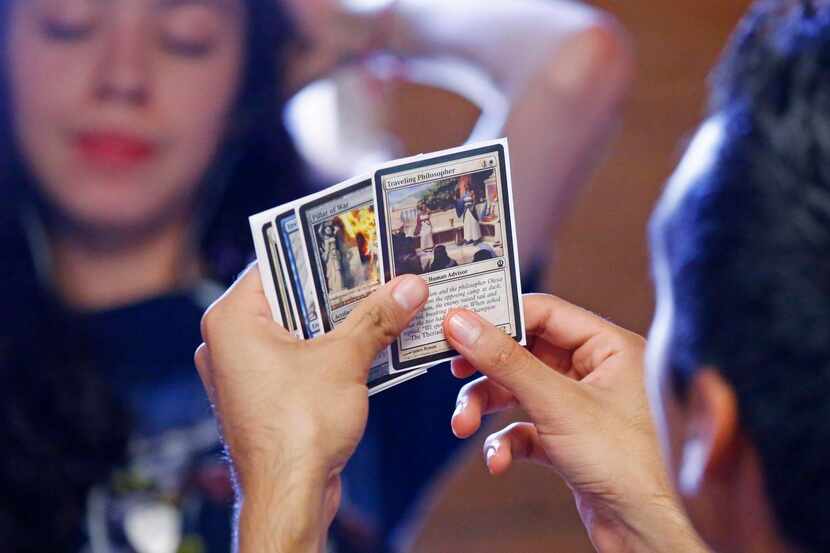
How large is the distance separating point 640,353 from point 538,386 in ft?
0.56

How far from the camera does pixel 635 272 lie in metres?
2.13

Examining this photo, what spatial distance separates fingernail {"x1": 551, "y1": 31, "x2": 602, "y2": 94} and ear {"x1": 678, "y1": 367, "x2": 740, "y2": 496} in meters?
1.06

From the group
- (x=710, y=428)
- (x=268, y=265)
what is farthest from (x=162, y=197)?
(x=710, y=428)

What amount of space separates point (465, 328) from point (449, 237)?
10 centimetres

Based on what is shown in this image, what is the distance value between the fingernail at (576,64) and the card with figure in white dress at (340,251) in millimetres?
819

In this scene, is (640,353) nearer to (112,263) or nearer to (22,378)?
(112,263)

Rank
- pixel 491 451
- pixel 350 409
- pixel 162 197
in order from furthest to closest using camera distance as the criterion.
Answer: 1. pixel 162 197
2. pixel 491 451
3. pixel 350 409

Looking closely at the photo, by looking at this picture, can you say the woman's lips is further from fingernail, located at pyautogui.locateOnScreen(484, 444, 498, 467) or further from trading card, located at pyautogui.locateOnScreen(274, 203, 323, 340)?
fingernail, located at pyautogui.locateOnScreen(484, 444, 498, 467)

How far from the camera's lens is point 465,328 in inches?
38.3

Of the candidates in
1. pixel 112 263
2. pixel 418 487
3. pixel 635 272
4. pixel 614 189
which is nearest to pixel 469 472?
pixel 418 487

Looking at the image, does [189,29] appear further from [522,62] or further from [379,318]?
[379,318]

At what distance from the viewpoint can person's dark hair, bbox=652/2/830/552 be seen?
672 millimetres

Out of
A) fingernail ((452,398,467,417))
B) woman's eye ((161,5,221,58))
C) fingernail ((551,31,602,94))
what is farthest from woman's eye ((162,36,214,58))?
fingernail ((452,398,467,417))

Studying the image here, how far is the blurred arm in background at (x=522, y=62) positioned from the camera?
171cm
